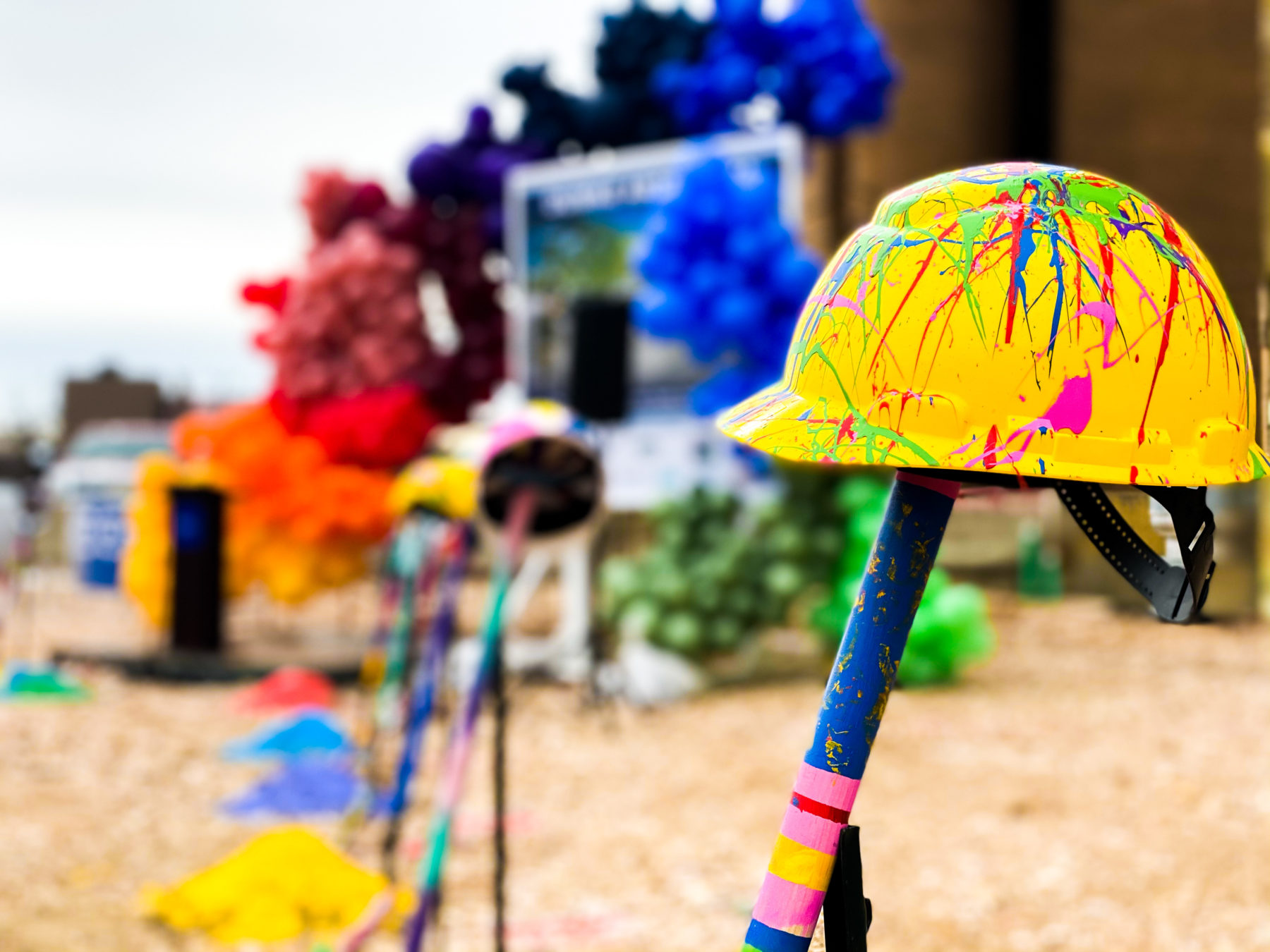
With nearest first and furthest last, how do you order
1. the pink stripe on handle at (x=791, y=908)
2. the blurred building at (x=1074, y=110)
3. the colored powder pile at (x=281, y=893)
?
the pink stripe on handle at (x=791, y=908) < the colored powder pile at (x=281, y=893) < the blurred building at (x=1074, y=110)

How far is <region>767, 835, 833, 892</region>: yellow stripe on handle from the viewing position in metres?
1.00

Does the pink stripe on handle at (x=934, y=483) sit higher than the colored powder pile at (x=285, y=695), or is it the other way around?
the pink stripe on handle at (x=934, y=483)

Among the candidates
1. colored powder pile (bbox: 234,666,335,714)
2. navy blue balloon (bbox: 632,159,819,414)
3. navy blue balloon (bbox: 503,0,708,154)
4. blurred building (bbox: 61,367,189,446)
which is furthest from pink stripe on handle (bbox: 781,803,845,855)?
blurred building (bbox: 61,367,189,446)

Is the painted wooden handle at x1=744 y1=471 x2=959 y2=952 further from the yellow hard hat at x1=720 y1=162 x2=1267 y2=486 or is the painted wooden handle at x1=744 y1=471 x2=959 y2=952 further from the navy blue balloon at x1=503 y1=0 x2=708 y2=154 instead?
the navy blue balloon at x1=503 y1=0 x2=708 y2=154

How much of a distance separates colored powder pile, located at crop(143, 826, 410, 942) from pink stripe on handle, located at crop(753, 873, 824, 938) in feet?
6.83

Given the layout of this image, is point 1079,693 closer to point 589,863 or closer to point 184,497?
point 589,863

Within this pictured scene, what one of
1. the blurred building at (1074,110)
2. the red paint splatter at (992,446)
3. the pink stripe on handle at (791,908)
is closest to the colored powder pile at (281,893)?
the pink stripe on handle at (791,908)

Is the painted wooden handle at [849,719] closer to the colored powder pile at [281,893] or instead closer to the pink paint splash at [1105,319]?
the pink paint splash at [1105,319]

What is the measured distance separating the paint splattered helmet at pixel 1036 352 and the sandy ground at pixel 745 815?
243cm

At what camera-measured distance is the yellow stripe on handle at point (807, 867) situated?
1002 millimetres

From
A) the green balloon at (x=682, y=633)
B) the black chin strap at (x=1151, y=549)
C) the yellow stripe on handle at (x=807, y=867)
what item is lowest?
the green balloon at (x=682, y=633)

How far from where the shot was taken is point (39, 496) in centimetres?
857

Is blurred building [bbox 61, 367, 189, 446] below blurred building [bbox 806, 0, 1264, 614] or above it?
below

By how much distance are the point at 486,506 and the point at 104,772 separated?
3.02 meters
